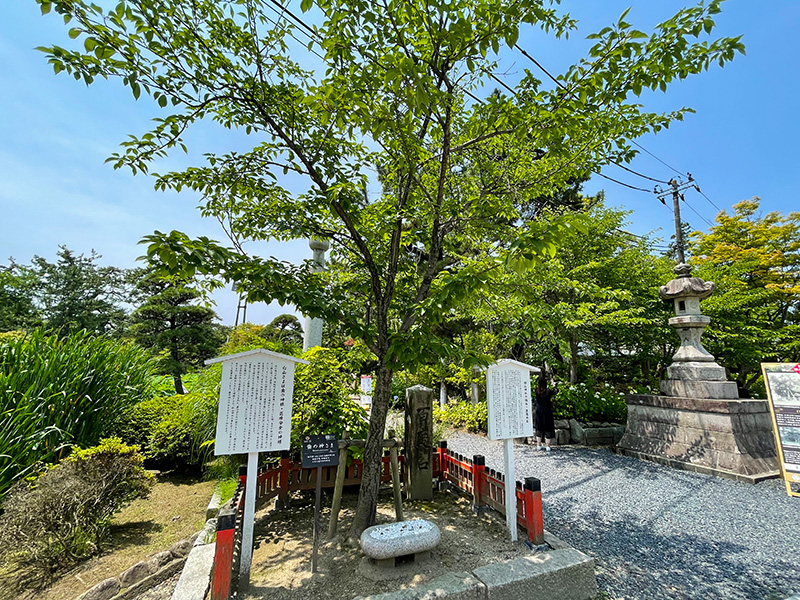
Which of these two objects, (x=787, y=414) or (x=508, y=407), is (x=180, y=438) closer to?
(x=508, y=407)

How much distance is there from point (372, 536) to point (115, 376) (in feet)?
18.0

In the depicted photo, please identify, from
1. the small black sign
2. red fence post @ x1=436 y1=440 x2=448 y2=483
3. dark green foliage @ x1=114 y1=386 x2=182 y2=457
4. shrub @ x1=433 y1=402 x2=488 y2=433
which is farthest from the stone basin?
shrub @ x1=433 y1=402 x2=488 y2=433

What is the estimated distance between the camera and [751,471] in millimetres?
5953

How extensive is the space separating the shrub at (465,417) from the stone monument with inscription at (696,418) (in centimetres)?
356

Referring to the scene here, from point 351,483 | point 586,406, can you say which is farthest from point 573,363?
point 351,483

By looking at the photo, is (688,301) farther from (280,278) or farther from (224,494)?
(224,494)

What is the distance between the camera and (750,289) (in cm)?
1025

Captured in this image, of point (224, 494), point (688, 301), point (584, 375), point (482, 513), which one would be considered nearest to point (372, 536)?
point (482, 513)

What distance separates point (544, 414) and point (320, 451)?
6387 millimetres

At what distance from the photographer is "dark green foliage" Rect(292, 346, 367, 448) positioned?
462cm

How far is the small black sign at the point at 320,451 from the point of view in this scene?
3.29 metres

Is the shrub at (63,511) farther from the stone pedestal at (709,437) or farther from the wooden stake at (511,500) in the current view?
the stone pedestal at (709,437)

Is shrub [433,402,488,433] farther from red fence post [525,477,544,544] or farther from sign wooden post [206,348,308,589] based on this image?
sign wooden post [206,348,308,589]

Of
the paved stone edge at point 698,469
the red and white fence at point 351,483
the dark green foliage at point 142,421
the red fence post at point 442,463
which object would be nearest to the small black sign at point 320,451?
the red and white fence at point 351,483
